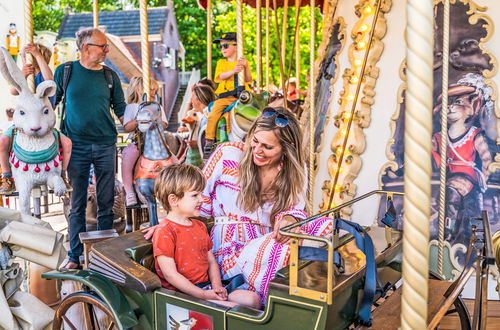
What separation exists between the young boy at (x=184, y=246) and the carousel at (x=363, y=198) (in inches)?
4.2

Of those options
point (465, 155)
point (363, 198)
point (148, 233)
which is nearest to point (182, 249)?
point (148, 233)

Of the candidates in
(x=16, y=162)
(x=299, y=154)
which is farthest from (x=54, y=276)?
(x=299, y=154)

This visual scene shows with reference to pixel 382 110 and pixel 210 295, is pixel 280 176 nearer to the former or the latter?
pixel 210 295

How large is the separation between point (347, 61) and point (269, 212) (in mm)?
1950

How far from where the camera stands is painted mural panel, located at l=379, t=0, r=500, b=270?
3.06m

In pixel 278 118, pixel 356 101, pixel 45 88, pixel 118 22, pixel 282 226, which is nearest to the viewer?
pixel 282 226

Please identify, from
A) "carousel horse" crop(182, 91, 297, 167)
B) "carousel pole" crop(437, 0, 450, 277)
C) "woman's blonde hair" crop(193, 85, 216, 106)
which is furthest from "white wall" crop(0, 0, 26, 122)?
"carousel pole" crop(437, 0, 450, 277)

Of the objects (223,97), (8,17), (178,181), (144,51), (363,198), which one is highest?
(8,17)

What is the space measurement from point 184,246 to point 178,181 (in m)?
0.26

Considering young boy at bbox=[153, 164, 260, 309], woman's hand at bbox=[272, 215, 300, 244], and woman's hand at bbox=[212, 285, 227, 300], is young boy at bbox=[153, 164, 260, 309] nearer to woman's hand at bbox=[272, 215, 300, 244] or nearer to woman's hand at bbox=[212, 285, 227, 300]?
woman's hand at bbox=[212, 285, 227, 300]

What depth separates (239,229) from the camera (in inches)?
86.2

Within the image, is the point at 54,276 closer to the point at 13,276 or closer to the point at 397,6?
the point at 13,276

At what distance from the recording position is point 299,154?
2.26 m

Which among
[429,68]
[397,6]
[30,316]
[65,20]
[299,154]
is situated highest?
[65,20]
